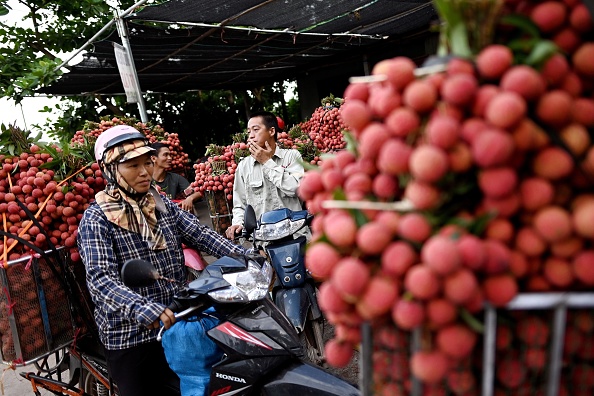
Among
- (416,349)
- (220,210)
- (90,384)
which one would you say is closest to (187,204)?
(220,210)

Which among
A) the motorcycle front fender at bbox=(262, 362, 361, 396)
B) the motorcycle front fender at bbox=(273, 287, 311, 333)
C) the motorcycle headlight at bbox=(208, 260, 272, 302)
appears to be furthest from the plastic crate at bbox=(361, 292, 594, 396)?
the motorcycle front fender at bbox=(273, 287, 311, 333)

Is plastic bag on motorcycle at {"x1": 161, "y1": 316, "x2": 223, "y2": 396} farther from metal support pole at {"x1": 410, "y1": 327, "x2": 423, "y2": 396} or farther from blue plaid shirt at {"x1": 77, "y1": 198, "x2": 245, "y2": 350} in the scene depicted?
metal support pole at {"x1": 410, "y1": 327, "x2": 423, "y2": 396}

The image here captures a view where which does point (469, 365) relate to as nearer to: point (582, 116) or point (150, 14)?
point (582, 116)

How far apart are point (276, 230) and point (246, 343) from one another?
1117mm

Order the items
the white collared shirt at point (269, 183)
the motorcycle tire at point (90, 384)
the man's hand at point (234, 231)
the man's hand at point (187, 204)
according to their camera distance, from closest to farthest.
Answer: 1. the motorcycle tire at point (90, 384)
2. the man's hand at point (234, 231)
3. the white collared shirt at point (269, 183)
4. the man's hand at point (187, 204)

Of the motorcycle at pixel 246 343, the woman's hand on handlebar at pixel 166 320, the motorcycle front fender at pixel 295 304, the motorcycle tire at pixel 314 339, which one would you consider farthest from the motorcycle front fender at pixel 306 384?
the motorcycle tire at pixel 314 339

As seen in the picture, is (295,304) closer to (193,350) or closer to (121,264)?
(193,350)

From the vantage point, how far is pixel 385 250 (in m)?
0.80

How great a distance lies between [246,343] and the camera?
185cm

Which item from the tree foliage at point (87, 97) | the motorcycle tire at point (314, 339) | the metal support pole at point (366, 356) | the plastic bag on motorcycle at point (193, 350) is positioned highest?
the tree foliage at point (87, 97)

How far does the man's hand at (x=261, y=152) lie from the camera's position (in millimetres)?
3549

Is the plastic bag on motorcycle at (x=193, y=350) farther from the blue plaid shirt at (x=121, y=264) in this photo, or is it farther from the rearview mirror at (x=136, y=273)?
the rearview mirror at (x=136, y=273)

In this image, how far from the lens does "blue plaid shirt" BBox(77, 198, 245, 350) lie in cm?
192

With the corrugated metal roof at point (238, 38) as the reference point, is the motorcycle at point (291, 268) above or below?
below
